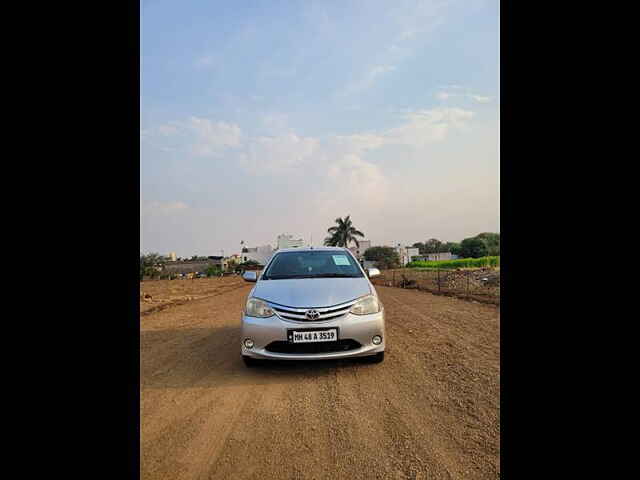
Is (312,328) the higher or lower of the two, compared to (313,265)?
lower

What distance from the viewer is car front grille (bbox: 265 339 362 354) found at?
3.69 metres

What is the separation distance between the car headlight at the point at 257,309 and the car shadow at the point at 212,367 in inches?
26.4

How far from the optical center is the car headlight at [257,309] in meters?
3.83

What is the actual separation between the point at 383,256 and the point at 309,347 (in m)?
45.6

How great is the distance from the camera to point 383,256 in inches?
1903

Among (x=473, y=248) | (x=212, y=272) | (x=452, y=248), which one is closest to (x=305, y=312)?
(x=212, y=272)

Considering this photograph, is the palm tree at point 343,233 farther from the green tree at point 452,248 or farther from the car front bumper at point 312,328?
the car front bumper at point 312,328

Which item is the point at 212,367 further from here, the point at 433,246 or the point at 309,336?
the point at 433,246

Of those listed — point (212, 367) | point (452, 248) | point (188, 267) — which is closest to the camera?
point (212, 367)
